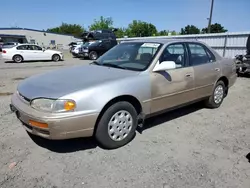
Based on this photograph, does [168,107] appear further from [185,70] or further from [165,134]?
[185,70]

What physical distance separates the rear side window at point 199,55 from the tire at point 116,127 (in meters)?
1.80

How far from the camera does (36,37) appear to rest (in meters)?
56.7

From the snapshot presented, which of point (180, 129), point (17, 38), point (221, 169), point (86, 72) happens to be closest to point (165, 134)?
point (180, 129)

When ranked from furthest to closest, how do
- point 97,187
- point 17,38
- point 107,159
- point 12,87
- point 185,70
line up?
point 17,38
point 12,87
point 185,70
point 107,159
point 97,187

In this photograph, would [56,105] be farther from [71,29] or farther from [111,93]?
[71,29]

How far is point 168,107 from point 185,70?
77 centimetres

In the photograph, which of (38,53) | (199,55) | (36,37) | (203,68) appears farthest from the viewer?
(36,37)

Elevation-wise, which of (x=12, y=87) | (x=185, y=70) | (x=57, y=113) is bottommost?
(x=12, y=87)

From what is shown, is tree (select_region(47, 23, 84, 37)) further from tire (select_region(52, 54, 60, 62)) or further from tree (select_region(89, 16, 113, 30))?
tire (select_region(52, 54, 60, 62))

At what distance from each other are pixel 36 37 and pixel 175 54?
58.9 metres

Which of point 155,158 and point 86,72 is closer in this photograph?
point 155,158

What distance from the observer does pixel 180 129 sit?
408 centimetres

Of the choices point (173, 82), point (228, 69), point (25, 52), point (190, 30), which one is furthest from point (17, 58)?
point (190, 30)

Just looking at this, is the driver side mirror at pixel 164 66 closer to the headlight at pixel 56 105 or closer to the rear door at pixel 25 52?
the headlight at pixel 56 105
